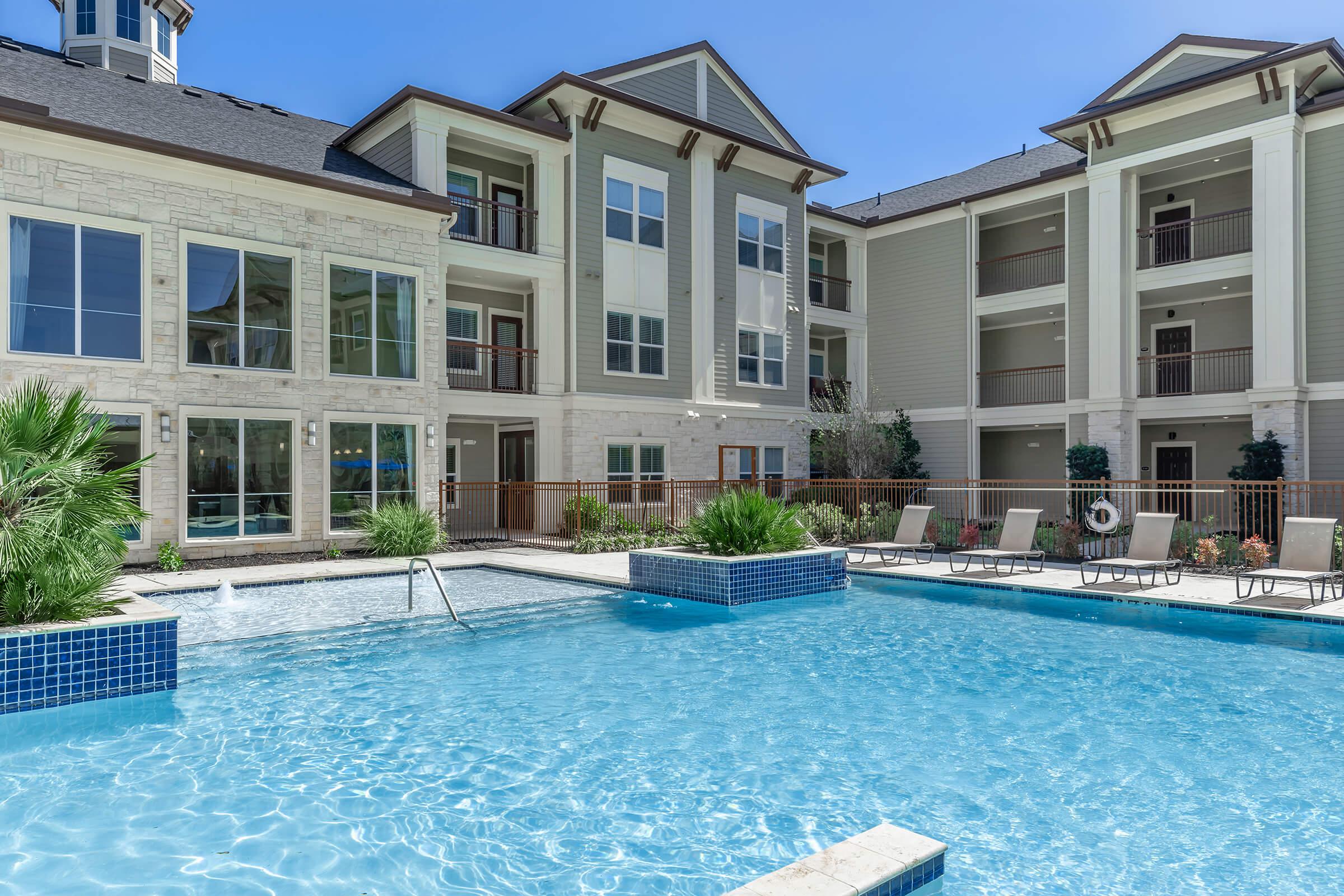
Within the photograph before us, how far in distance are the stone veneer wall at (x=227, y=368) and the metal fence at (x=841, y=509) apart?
242 centimetres

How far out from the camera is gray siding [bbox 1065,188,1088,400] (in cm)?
2125

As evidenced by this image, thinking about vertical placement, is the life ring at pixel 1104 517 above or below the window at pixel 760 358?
below

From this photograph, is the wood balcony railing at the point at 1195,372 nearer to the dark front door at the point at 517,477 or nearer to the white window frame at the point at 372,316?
the dark front door at the point at 517,477

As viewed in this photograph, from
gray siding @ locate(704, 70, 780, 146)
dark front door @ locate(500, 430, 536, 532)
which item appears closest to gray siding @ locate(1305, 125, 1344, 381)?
gray siding @ locate(704, 70, 780, 146)

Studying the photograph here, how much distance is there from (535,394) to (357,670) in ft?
39.4

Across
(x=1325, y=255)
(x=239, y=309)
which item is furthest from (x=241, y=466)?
(x=1325, y=255)

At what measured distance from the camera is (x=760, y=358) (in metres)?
22.9

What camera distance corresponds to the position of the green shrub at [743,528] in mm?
11328

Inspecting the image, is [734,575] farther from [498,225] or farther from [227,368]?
[498,225]

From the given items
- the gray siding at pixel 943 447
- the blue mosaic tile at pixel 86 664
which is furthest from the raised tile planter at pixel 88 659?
the gray siding at pixel 943 447

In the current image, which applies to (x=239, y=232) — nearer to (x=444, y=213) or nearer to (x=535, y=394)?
(x=444, y=213)

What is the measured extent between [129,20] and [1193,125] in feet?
90.6

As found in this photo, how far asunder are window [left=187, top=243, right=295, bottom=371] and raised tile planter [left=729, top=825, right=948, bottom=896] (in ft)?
44.8

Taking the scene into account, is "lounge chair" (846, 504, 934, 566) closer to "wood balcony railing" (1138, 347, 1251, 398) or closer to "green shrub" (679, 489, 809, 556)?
"green shrub" (679, 489, 809, 556)
